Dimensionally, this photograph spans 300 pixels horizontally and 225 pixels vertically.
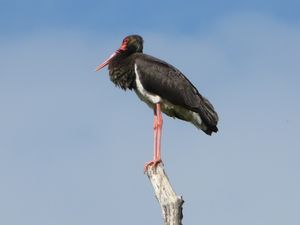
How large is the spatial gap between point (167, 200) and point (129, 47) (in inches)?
228

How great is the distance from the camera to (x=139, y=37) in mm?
17688

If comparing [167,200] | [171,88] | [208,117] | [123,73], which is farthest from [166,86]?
[167,200]

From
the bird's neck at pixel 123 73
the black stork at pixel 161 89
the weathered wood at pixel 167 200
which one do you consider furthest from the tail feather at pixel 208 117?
the weathered wood at pixel 167 200

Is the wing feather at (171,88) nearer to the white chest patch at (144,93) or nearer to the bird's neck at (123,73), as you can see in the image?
the white chest patch at (144,93)

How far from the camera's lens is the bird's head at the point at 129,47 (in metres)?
17.5

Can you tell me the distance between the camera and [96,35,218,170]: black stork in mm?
16672

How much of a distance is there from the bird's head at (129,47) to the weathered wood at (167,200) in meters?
4.73

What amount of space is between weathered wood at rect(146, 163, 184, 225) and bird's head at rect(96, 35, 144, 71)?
473 cm

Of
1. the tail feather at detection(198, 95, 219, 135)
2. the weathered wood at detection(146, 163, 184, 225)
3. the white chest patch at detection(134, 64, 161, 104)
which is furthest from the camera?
the white chest patch at detection(134, 64, 161, 104)

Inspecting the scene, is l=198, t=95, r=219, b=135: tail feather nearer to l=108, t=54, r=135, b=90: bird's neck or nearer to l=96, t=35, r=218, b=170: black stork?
l=96, t=35, r=218, b=170: black stork

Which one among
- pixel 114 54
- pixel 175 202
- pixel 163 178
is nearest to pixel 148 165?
pixel 163 178

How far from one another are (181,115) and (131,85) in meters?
1.13

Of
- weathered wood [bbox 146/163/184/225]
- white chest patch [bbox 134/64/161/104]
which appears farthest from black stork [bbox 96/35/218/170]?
weathered wood [bbox 146/163/184/225]

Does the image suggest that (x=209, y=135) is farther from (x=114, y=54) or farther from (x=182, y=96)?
(x=114, y=54)
